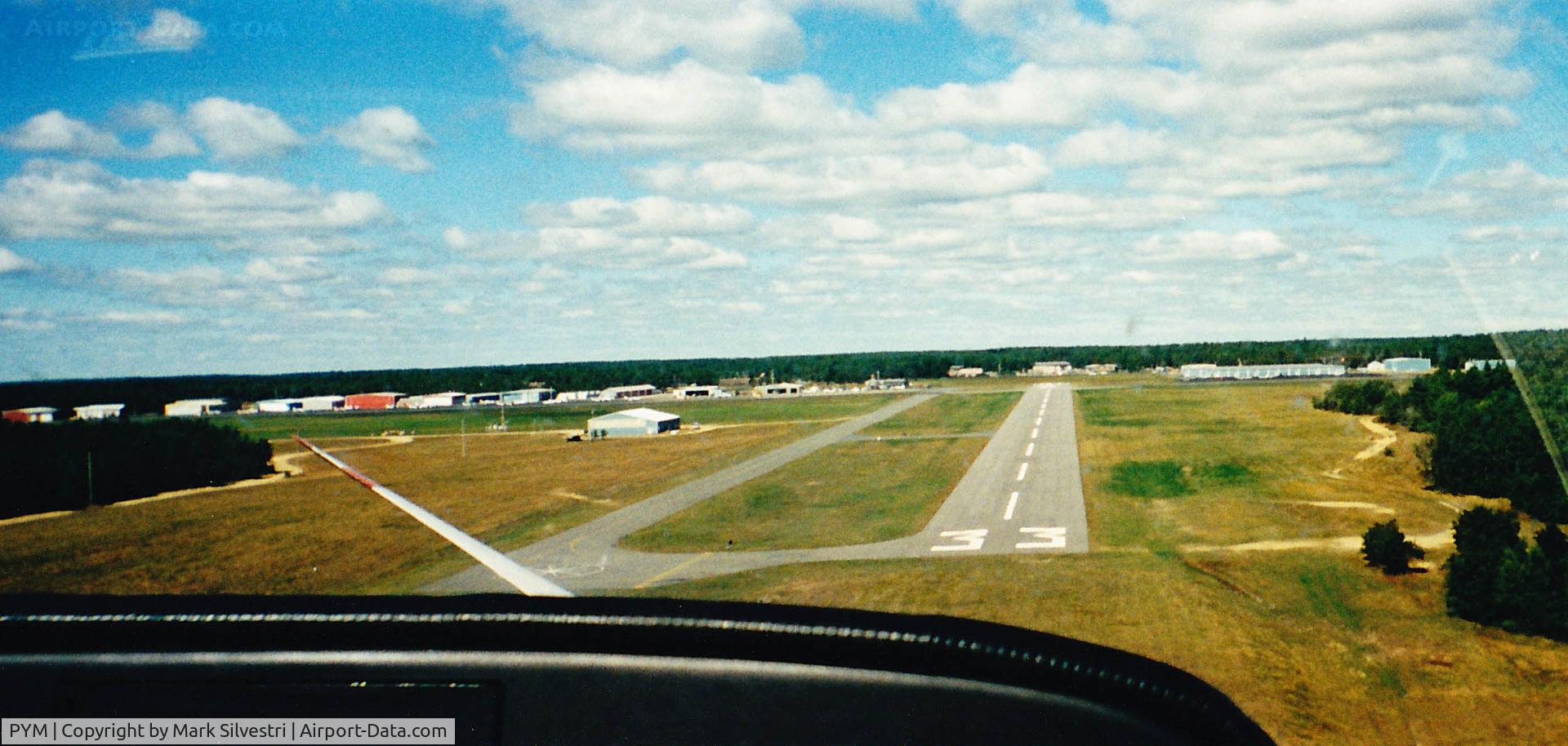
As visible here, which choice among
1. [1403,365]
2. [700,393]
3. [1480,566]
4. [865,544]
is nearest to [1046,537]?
[865,544]

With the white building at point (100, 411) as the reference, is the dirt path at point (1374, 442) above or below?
below

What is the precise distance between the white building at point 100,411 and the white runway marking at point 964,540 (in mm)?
27365

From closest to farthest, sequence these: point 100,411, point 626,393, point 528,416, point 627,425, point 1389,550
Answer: point 1389,550 → point 100,411 → point 627,425 → point 528,416 → point 626,393

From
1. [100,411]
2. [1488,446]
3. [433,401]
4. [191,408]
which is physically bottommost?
[1488,446]

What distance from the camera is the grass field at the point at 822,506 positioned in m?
19.9

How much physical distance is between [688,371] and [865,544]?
75195 millimetres

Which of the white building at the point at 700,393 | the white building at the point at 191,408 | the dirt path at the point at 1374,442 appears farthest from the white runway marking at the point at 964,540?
the white building at the point at 700,393

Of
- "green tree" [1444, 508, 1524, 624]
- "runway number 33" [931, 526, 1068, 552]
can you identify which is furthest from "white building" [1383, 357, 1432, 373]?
"green tree" [1444, 508, 1524, 624]

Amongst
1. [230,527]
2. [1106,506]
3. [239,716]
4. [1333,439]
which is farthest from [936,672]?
[1333,439]

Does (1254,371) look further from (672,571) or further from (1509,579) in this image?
(672,571)

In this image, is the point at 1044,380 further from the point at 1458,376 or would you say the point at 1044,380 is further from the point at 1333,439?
the point at 1458,376

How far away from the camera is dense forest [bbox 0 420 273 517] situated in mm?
25297

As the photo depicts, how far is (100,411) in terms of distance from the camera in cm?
3228

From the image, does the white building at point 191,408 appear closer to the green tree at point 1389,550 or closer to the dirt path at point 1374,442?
the green tree at point 1389,550
